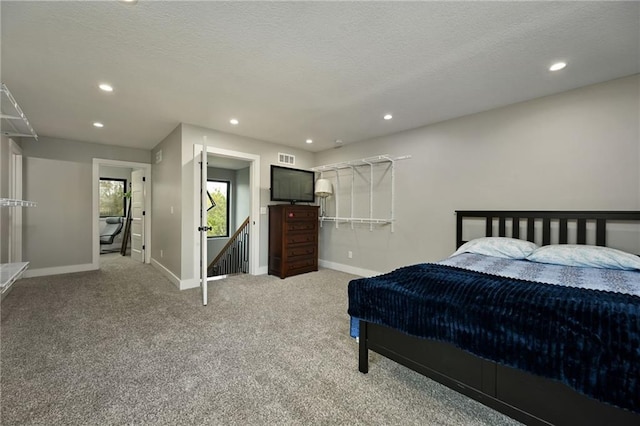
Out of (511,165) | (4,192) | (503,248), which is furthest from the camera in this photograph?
(4,192)

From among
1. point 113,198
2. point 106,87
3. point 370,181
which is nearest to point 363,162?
point 370,181

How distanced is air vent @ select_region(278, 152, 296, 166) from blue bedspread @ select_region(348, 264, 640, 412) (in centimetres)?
365

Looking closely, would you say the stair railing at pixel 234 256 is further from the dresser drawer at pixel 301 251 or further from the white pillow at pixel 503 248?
the white pillow at pixel 503 248

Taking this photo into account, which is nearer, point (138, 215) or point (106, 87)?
point (106, 87)

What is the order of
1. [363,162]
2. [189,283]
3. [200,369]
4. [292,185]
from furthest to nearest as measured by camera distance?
[292,185] < [363,162] < [189,283] < [200,369]

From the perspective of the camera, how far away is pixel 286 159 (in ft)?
16.3

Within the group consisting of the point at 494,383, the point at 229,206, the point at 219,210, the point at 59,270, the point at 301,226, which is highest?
the point at 229,206

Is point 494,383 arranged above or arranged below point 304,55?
below

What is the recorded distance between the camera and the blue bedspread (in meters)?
1.03

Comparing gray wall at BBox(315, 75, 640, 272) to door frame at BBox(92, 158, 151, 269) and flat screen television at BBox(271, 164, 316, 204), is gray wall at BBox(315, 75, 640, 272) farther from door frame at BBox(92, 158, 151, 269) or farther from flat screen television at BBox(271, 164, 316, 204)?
door frame at BBox(92, 158, 151, 269)

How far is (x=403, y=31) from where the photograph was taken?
1.79 meters

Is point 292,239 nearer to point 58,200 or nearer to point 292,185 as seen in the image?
point 292,185

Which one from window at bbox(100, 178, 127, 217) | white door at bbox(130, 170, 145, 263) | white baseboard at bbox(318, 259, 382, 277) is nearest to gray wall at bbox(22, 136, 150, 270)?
white door at bbox(130, 170, 145, 263)

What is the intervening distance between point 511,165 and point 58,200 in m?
7.03
